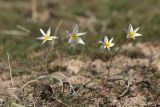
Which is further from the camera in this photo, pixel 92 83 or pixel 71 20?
pixel 71 20

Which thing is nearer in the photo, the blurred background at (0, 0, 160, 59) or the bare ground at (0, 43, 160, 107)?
the bare ground at (0, 43, 160, 107)

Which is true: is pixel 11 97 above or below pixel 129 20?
below

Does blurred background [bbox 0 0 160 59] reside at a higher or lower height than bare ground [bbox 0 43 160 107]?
higher

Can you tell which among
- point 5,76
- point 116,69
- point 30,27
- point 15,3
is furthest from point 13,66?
point 15,3

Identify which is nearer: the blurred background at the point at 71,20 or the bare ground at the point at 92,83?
the bare ground at the point at 92,83

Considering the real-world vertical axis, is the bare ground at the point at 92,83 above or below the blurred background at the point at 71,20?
below

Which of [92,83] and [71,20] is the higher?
[71,20]

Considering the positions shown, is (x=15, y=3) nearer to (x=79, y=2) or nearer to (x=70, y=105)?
(x=79, y=2)

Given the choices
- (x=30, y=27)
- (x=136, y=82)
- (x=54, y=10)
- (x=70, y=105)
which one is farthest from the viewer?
(x=54, y=10)
